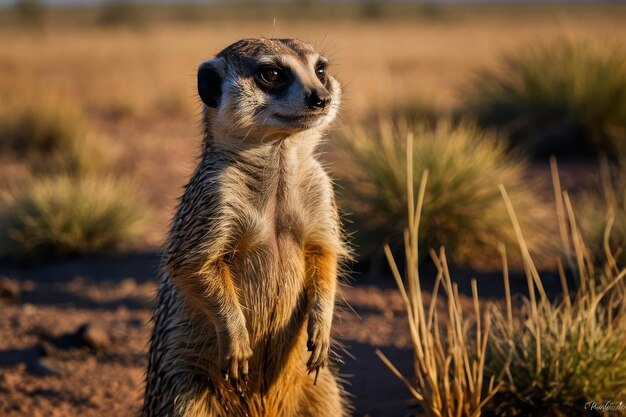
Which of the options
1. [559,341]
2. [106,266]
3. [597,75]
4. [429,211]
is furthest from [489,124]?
[559,341]

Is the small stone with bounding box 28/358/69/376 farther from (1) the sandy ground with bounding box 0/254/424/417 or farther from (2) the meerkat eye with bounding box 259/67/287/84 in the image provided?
(2) the meerkat eye with bounding box 259/67/287/84

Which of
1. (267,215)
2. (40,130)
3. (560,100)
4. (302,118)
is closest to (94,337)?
(267,215)

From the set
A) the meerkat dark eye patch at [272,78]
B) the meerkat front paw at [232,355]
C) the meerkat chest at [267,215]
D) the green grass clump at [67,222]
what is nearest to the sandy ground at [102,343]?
the green grass clump at [67,222]

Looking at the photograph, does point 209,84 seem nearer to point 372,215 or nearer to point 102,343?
point 102,343

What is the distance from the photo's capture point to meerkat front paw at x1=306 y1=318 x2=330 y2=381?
359 cm

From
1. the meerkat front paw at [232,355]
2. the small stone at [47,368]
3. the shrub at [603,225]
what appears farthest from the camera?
the shrub at [603,225]

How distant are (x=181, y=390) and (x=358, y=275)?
3.33 meters

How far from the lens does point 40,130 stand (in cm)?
1184

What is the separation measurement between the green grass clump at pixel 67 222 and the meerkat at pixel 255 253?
412 centimetres

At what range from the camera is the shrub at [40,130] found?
1183 centimetres

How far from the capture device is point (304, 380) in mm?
3799

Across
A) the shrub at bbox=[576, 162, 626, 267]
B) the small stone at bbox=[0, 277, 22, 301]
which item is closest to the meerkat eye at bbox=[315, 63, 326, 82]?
the shrub at bbox=[576, 162, 626, 267]

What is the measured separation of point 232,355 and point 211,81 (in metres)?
1.21

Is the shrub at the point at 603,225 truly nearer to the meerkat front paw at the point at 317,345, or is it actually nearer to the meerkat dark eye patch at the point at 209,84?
the meerkat front paw at the point at 317,345
